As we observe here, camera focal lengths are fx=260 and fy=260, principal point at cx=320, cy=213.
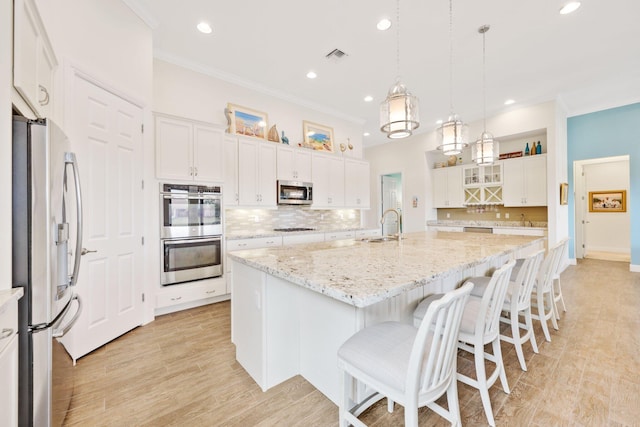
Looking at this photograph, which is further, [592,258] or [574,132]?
[592,258]

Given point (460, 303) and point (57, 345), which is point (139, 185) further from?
point (460, 303)

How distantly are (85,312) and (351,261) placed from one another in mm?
2238

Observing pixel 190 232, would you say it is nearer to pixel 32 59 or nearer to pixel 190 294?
pixel 190 294

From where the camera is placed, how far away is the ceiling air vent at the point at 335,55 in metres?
3.30

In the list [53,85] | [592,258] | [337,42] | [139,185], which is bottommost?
[592,258]

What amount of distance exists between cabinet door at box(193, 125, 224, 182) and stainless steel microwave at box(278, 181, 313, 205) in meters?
1.09

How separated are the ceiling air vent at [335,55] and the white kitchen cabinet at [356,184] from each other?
2101mm

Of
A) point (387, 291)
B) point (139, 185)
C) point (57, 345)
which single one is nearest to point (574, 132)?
point (387, 291)

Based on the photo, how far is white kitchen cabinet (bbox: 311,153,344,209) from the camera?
4785 millimetres

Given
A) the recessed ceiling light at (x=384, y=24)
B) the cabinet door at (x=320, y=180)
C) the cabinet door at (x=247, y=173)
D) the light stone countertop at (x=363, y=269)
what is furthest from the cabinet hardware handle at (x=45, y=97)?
the cabinet door at (x=320, y=180)

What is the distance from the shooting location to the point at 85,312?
84.0 inches

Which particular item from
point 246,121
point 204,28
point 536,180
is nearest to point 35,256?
point 204,28

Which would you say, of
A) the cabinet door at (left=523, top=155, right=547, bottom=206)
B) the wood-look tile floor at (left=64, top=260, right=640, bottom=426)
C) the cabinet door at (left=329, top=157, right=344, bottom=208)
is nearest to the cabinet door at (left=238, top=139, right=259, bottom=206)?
the cabinet door at (left=329, top=157, right=344, bottom=208)

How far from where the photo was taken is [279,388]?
1711 mm
